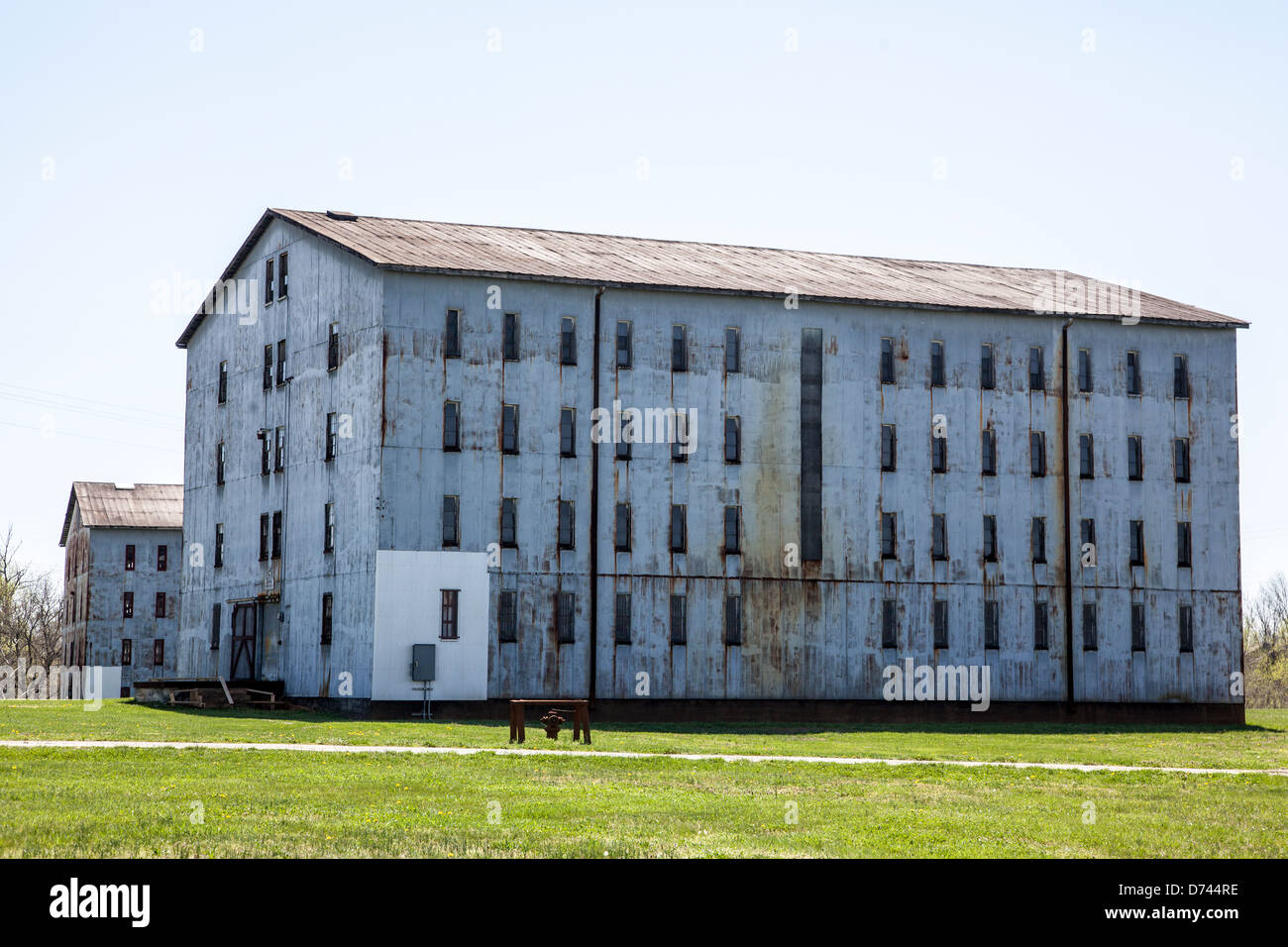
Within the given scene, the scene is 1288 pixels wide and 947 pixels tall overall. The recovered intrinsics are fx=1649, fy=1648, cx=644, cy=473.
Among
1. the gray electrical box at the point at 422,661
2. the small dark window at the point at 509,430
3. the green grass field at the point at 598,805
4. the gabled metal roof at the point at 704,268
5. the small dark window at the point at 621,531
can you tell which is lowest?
the green grass field at the point at 598,805

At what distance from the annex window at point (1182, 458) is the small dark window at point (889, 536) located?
33.8 ft

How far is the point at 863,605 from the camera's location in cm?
5062

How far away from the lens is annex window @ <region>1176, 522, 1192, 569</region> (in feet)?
177

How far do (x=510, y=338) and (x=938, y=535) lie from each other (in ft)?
48.5

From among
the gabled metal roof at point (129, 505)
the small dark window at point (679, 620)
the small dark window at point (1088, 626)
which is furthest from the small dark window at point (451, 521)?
the gabled metal roof at point (129, 505)

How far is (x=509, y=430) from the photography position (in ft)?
156

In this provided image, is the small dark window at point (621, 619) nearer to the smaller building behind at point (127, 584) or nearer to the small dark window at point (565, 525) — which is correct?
the small dark window at point (565, 525)

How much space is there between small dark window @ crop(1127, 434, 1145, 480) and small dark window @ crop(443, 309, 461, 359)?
22.3 m

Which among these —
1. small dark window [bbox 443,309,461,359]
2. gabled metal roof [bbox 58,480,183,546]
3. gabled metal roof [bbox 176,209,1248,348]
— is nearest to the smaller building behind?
gabled metal roof [bbox 58,480,183,546]

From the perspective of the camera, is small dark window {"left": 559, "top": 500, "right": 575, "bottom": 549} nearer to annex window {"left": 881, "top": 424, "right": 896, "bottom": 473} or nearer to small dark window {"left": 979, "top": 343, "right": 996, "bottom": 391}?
annex window {"left": 881, "top": 424, "right": 896, "bottom": 473}

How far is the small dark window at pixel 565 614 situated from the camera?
47719mm

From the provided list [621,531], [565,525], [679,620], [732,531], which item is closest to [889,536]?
[732,531]

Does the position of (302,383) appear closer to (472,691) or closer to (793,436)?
(472,691)
